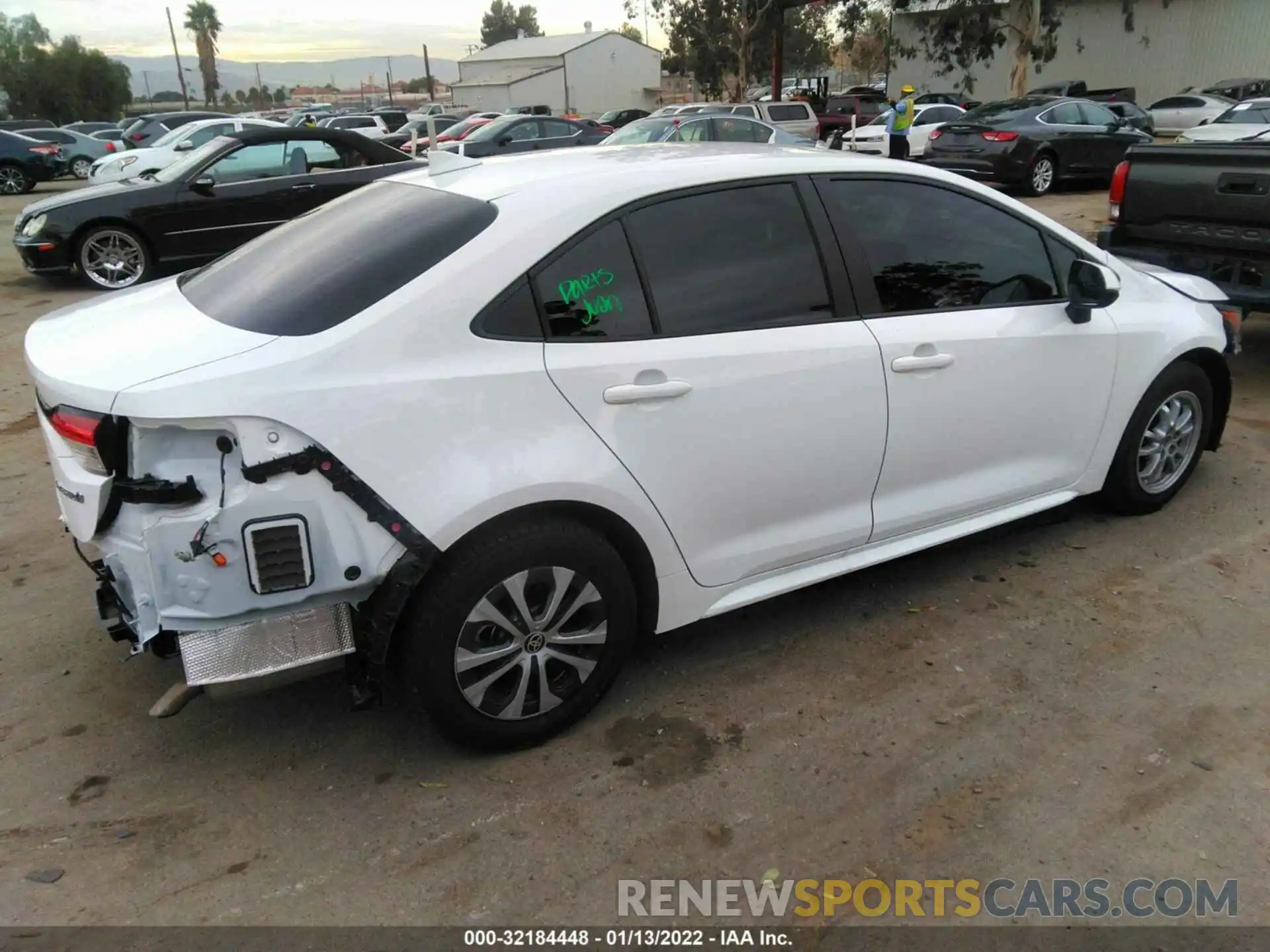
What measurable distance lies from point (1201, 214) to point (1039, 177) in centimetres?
1047

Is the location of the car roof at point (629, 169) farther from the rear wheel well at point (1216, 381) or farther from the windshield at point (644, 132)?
the windshield at point (644, 132)

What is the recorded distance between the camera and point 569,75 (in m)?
66.5

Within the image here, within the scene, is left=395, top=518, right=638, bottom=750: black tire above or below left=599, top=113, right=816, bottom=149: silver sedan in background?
below

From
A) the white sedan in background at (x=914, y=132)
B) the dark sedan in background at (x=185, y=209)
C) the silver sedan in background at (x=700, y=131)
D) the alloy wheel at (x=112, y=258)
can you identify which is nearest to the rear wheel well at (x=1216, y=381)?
the dark sedan in background at (x=185, y=209)

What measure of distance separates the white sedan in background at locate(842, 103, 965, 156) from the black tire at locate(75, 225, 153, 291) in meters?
13.1

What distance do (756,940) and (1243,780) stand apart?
157 centimetres

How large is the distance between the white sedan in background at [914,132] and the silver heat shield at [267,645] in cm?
1735

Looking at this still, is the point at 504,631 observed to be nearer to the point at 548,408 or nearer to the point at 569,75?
the point at 548,408

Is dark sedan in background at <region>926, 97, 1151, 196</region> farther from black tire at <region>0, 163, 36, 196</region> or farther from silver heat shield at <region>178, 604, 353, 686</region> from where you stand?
black tire at <region>0, 163, 36, 196</region>

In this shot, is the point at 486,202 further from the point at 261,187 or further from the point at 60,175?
the point at 60,175

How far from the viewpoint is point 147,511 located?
2.52 meters

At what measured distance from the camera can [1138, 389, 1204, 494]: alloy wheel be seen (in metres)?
4.38

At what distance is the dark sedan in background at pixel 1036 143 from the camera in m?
15.4

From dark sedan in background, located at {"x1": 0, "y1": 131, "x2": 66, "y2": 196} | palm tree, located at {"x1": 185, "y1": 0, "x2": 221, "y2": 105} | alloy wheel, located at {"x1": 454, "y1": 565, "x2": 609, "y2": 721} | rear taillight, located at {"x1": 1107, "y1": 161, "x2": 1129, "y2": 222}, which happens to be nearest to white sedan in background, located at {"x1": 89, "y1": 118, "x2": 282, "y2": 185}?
dark sedan in background, located at {"x1": 0, "y1": 131, "x2": 66, "y2": 196}
